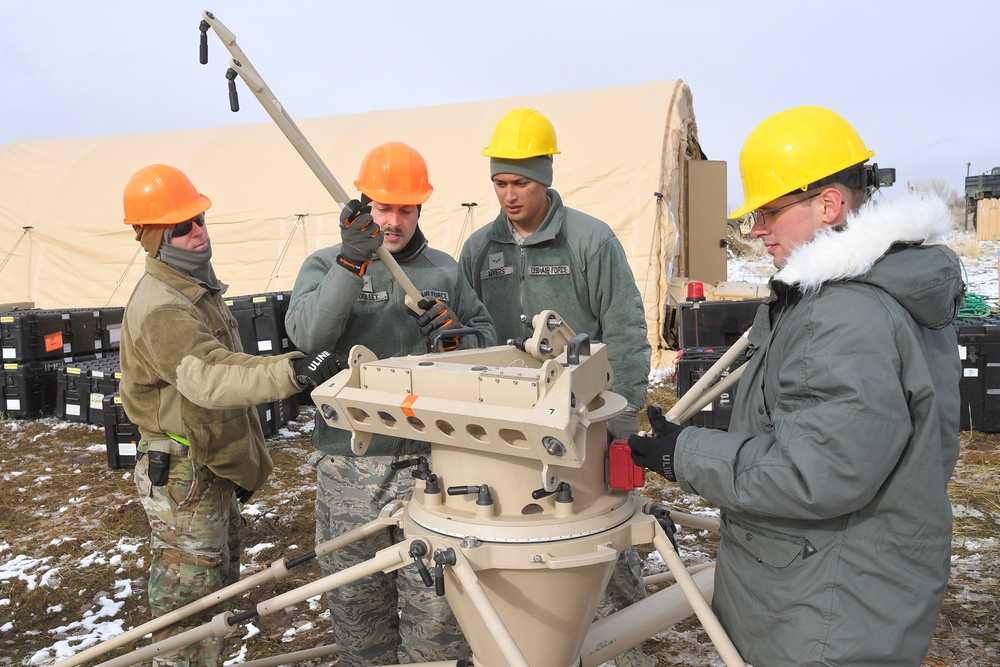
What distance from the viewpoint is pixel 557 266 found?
132 inches

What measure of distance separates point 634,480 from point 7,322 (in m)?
9.07

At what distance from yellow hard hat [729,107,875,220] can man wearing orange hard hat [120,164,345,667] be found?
5.70 feet

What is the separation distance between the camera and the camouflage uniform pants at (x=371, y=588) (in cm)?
292

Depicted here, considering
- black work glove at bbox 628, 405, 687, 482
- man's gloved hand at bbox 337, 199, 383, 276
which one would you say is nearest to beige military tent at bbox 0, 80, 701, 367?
man's gloved hand at bbox 337, 199, 383, 276

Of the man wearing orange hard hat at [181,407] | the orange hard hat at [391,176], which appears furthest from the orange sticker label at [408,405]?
the orange hard hat at [391,176]

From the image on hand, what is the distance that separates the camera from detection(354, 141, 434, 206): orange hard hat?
300 centimetres

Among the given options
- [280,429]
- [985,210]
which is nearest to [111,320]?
[280,429]

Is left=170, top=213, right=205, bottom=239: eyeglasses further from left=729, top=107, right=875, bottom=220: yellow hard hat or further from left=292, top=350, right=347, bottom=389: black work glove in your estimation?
left=729, top=107, right=875, bottom=220: yellow hard hat

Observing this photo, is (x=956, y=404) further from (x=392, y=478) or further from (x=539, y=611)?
(x=392, y=478)

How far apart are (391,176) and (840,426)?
1.94 meters

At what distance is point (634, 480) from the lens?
2145mm

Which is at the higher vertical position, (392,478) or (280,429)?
(392,478)

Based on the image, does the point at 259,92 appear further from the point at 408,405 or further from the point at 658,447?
the point at 658,447

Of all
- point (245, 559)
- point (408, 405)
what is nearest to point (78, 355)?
point (245, 559)
